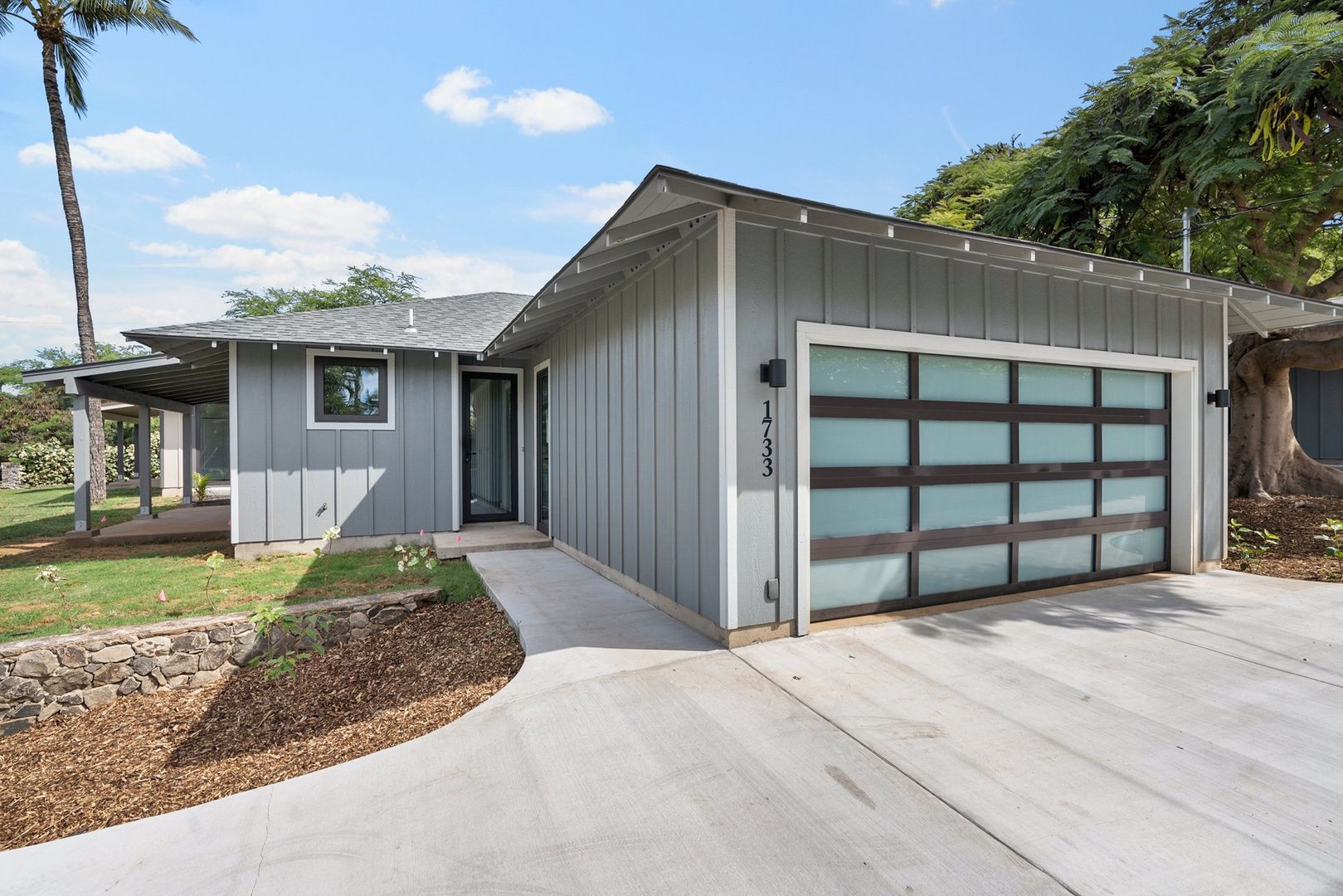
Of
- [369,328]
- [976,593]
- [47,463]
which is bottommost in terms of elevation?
[976,593]

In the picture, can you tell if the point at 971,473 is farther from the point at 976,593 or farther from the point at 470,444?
the point at 470,444

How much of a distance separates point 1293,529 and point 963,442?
593 centimetres

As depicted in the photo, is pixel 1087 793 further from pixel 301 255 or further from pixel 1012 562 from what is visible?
pixel 301 255

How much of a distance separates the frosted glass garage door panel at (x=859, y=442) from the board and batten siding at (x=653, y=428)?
2.54 ft

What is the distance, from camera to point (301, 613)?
14.3 ft

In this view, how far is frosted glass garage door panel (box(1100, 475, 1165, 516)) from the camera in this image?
524cm

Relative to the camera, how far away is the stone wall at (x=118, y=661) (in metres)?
3.62

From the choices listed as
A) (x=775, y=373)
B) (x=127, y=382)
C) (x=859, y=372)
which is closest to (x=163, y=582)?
(x=127, y=382)

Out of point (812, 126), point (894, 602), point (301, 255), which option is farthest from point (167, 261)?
point (894, 602)

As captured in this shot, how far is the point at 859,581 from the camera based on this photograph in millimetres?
4047

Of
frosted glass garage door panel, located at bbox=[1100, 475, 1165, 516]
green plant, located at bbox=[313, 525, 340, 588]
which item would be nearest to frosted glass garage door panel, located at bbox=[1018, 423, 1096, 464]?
frosted glass garage door panel, located at bbox=[1100, 475, 1165, 516]

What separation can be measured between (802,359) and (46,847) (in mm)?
3797

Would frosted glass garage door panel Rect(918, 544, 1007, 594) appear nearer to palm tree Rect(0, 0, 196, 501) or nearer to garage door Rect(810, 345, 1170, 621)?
garage door Rect(810, 345, 1170, 621)

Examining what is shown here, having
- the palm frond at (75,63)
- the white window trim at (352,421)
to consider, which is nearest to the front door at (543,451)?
the white window trim at (352,421)
